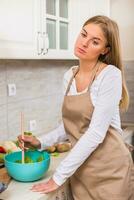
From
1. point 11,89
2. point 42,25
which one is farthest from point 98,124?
point 11,89

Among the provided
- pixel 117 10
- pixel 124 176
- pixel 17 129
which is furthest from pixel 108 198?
pixel 117 10

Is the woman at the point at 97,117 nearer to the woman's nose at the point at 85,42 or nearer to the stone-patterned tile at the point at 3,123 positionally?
the woman's nose at the point at 85,42

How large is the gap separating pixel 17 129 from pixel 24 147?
2.08 feet

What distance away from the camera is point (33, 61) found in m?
2.21

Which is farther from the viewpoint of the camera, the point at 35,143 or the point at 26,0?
the point at 26,0

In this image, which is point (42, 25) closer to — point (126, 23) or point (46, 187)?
point (46, 187)

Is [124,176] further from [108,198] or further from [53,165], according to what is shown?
[53,165]

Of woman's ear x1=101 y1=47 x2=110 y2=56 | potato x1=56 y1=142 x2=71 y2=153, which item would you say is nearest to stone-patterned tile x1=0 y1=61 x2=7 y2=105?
potato x1=56 y1=142 x2=71 y2=153

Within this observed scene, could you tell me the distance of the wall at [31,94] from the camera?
195cm

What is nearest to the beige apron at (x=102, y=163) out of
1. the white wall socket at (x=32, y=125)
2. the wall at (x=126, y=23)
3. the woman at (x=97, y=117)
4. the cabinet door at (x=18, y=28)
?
the woman at (x=97, y=117)

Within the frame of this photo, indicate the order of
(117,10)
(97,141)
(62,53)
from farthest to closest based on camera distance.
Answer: (117,10) → (62,53) → (97,141)

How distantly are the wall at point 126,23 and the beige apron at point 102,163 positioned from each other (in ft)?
4.79

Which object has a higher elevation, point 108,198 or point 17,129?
point 17,129

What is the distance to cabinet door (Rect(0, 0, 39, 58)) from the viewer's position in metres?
1.48
